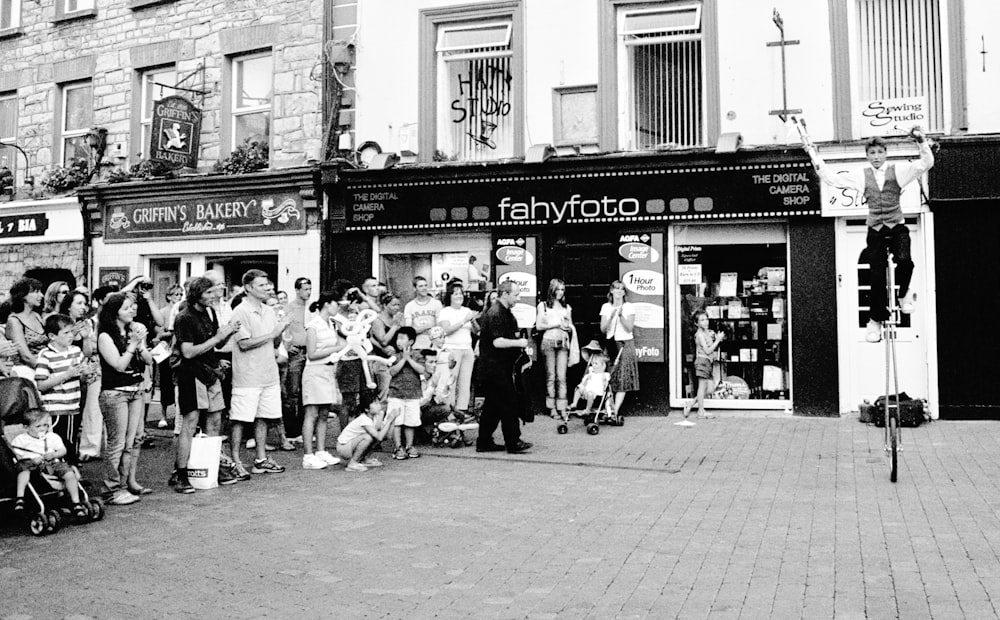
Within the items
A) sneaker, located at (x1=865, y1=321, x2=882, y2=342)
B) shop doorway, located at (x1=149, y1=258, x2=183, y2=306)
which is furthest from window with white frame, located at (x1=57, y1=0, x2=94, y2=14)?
sneaker, located at (x1=865, y1=321, x2=882, y2=342)

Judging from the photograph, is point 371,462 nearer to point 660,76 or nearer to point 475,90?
point 475,90

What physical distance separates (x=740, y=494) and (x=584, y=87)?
8.19 m

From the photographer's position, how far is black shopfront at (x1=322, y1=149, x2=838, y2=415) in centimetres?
1341

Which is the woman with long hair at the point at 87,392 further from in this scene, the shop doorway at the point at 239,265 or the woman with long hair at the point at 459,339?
the shop doorway at the point at 239,265

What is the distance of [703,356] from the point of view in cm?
1352

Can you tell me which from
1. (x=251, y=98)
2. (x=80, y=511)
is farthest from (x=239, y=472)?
(x=251, y=98)

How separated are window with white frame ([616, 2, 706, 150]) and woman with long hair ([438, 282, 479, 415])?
4050 mm

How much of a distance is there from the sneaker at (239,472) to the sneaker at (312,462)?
0.72 meters

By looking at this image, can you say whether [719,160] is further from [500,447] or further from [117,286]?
[117,286]

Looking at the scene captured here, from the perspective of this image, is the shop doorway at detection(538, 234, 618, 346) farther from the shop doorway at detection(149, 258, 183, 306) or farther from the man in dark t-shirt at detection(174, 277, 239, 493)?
the shop doorway at detection(149, 258, 183, 306)

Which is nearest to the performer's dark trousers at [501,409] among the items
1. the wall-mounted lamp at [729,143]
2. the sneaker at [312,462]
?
the sneaker at [312,462]

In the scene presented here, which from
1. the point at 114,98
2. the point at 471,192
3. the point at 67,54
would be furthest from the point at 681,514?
the point at 67,54

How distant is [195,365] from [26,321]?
167 cm

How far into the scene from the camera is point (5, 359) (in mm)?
7984
